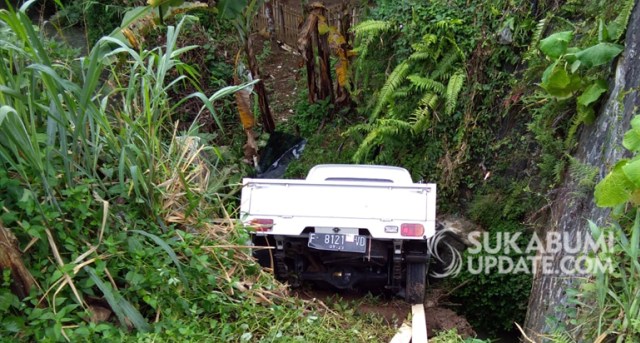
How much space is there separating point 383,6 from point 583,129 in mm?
3926

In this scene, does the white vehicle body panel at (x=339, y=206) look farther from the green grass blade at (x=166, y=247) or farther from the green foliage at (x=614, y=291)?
the green foliage at (x=614, y=291)

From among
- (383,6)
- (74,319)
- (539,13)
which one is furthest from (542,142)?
(74,319)

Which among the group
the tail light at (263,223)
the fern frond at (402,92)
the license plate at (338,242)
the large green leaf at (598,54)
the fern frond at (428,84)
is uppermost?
the large green leaf at (598,54)

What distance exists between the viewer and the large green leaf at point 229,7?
7.55 meters

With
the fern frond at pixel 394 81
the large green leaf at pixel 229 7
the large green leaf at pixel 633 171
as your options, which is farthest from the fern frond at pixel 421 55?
the large green leaf at pixel 633 171

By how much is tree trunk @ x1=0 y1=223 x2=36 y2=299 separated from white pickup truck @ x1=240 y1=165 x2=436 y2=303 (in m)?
2.07

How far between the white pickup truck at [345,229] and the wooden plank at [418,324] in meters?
0.14

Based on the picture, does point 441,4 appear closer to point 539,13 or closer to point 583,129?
point 539,13

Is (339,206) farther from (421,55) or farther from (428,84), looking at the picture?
(421,55)

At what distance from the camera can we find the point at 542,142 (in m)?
6.59

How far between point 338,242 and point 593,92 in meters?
2.62

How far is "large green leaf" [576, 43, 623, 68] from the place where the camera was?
5.69 meters

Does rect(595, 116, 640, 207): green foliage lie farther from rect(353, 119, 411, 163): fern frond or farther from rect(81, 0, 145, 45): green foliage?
rect(81, 0, 145, 45): green foliage

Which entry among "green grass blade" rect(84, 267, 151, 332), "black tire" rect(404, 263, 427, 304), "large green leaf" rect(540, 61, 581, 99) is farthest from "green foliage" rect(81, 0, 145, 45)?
"green grass blade" rect(84, 267, 151, 332)
